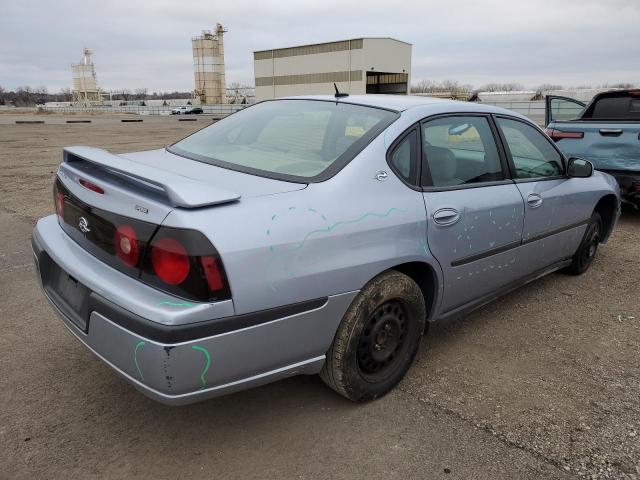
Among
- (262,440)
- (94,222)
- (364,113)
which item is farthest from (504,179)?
(94,222)

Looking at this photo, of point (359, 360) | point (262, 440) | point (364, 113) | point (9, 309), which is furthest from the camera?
point (9, 309)

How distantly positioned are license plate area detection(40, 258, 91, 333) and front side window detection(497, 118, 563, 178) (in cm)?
274

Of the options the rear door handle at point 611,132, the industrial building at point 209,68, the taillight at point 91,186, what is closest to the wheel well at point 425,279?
the taillight at point 91,186

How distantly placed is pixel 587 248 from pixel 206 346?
393cm

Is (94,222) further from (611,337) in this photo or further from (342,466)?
(611,337)

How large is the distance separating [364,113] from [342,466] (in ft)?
6.16

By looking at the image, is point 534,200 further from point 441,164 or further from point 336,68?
point 336,68

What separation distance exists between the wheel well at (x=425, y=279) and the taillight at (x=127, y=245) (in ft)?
4.41

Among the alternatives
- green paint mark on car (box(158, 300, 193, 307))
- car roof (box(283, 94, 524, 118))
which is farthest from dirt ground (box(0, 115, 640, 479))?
car roof (box(283, 94, 524, 118))

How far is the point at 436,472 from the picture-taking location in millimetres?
2211

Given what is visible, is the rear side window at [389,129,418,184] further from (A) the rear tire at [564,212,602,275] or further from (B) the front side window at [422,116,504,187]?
(A) the rear tire at [564,212,602,275]

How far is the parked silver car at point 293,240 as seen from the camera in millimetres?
1948

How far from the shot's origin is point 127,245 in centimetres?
209

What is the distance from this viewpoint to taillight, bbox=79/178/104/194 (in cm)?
230
